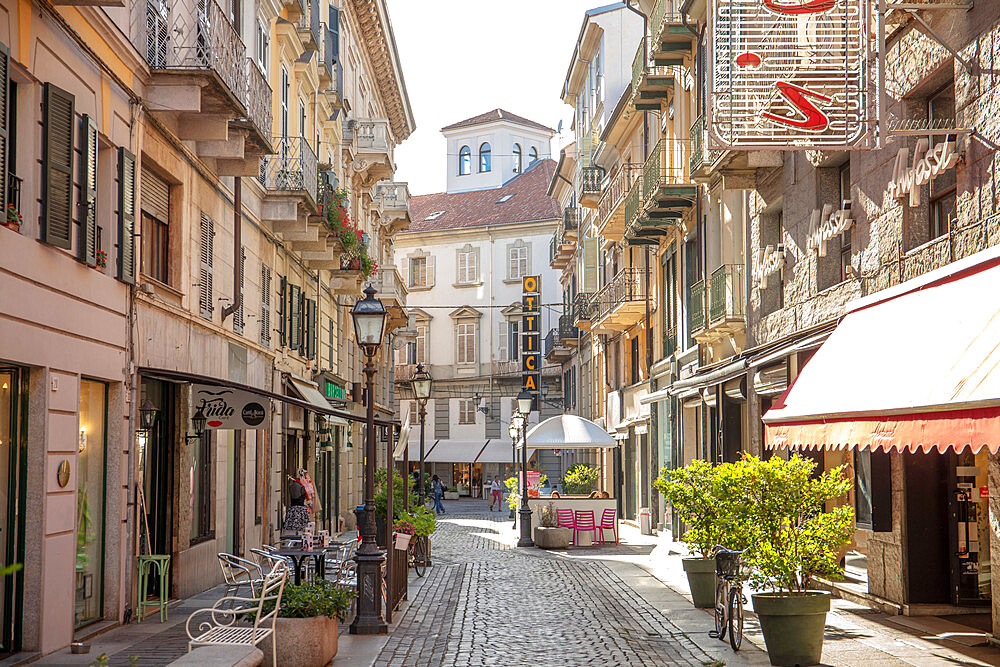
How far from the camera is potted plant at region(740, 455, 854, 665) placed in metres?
10.3

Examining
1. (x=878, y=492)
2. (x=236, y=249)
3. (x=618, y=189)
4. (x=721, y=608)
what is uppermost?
(x=618, y=189)

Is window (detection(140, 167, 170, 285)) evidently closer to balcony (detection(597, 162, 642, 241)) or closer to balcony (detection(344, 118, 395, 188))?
balcony (detection(597, 162, 642, 241))

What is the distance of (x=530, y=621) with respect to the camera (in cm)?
1432

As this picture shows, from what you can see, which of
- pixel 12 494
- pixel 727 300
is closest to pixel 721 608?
pixel 12 494

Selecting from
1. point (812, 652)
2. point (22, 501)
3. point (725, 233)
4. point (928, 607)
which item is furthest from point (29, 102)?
point (725, 233)

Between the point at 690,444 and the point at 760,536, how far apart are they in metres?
15.9

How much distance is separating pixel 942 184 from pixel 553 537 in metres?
15.8

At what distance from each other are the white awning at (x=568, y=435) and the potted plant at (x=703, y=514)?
14.6 meters

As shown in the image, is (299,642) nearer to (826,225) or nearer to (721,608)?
(721,608)

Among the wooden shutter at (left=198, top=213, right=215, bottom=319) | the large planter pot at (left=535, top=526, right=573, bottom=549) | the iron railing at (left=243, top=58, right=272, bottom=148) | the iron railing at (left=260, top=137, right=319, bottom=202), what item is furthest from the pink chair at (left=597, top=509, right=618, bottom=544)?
the iron railing at (left=243, top=58, right=272, bottom=148)

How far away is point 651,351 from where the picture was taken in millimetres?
31703

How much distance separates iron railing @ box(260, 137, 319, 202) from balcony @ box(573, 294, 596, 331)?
1781 cm

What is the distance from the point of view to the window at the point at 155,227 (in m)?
14.6

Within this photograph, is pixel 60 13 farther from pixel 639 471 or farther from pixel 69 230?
pixel 639 471
